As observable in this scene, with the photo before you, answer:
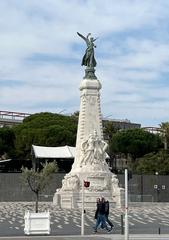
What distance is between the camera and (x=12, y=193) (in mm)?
62812

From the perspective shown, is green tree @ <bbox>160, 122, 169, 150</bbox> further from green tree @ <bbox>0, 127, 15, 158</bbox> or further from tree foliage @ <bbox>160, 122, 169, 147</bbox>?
green tree @ <bbox>0, 127, 15, 158</bbox>

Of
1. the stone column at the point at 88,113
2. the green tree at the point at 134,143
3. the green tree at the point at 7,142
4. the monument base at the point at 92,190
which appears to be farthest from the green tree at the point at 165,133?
the monument base at the point at 92,190

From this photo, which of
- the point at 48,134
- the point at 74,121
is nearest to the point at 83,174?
the point at 48,134

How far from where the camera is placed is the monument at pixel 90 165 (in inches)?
1894

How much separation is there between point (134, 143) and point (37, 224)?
67.9 metres

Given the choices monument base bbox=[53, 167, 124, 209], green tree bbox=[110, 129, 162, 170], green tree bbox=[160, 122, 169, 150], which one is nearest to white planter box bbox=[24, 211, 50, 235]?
monument base bbox=[53, 167, 124, 209]

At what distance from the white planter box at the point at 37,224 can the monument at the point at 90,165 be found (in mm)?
22312

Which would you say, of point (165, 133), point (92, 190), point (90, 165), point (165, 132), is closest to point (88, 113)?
point (90, 165)

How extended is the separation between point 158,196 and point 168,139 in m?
31.9

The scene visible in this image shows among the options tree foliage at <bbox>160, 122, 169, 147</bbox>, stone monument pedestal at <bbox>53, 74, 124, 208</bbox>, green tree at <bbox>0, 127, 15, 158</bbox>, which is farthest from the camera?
tree foliage at <bbox>160, 122, 169, 147</bbox>

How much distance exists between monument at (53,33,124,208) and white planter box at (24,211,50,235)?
22.3 meters

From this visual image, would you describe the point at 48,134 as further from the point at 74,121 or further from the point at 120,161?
the point at 120,161

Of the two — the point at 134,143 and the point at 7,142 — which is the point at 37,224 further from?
the point at 7,142

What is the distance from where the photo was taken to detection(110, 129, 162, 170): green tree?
302 ft
